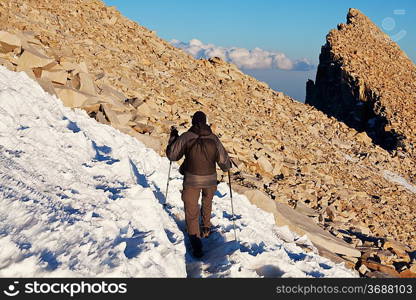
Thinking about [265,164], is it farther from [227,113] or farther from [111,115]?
[111,115]

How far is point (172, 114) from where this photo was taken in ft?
55.0

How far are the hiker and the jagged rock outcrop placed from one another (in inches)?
1005

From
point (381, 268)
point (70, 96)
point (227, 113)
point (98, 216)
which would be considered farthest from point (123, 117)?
point (227, 113)

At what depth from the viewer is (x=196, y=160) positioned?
6277mm

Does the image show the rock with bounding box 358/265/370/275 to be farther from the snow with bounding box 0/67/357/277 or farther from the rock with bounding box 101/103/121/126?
the rock with bounding box 101/103/121/126

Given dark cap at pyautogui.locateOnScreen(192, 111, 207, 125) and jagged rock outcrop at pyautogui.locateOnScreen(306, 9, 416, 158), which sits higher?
jagged rock outcrop at pyautogui.locateOnScreen(306, 9, 416, 158)

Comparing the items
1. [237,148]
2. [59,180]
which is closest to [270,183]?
[237,148]

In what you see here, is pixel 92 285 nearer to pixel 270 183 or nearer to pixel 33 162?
pixel 33 162

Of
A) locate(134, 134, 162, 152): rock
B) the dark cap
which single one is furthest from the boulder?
the dark cap

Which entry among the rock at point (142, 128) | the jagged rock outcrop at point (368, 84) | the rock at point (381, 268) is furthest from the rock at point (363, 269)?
the jagged rock outcrop at point (368, 84)

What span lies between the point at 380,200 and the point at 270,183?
598 cm

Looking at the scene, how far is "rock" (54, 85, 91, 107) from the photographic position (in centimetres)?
1162

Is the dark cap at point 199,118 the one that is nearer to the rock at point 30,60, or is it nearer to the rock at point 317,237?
the rock at point 317,237

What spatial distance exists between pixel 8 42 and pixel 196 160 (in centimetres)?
1029
